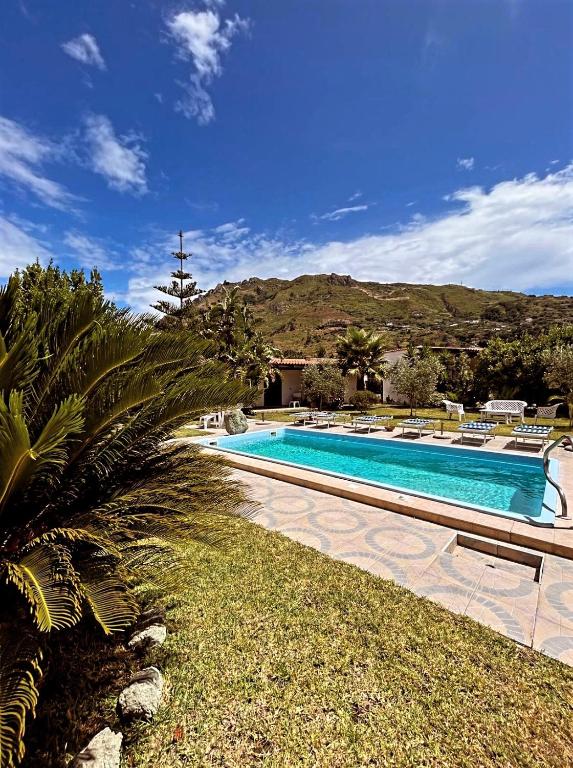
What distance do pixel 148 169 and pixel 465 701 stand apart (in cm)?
1827

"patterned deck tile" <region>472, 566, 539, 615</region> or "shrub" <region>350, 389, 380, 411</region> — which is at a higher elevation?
"shrub" <region>350, 389, 380, 411</region>

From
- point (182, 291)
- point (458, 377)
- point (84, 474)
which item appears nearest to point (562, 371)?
point (458, 377)

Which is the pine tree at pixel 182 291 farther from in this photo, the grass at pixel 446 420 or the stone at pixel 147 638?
the stone at pixel 147 638

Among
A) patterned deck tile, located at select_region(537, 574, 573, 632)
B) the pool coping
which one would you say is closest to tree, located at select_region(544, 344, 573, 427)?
the pool coping

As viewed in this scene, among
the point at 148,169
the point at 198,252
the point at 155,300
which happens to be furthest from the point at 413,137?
the point at 155,300

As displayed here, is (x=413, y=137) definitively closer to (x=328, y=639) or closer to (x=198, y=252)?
(x=198, y=252)

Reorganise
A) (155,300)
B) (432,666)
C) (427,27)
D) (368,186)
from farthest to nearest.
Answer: (155,300) < (368,186) < (427,27) < (432,666)

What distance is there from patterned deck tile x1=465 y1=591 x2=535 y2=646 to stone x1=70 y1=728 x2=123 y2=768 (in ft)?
10.4

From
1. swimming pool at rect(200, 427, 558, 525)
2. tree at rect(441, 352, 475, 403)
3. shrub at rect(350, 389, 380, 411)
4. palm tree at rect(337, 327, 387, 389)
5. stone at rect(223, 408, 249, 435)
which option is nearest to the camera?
swimming pool at rect(200, 427, 558, 525)

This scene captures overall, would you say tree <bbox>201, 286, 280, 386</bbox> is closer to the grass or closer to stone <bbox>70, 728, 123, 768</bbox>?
the grass

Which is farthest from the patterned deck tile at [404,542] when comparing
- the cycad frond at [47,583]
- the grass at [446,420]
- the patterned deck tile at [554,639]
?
the grass at [446,420]

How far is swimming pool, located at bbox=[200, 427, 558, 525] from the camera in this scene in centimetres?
747

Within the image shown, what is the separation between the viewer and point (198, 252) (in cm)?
1981

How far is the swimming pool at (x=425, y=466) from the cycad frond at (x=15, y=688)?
6.37m
